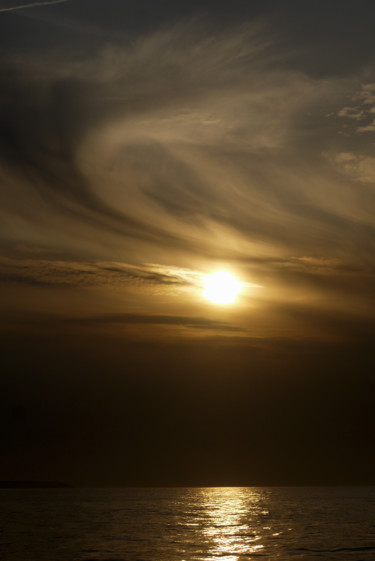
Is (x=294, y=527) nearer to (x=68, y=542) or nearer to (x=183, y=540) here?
(x=183, y=540)

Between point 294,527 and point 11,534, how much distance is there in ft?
146

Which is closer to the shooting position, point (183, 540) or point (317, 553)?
point (317, 553)

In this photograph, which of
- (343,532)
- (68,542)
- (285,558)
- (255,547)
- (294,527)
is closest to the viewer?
(285,558)

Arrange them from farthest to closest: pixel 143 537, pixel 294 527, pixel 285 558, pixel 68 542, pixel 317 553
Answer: pixel 294 527 < pixel 143 537 < pixel 68 542 < pixel 317 553 < pixel 285 558

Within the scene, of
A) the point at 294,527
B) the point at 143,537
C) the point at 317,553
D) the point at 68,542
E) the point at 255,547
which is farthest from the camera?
the point at 294,527

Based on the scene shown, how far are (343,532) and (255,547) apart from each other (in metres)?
25.4

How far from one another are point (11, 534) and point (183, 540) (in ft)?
84.7

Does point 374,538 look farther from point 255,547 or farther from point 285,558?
point 285,558

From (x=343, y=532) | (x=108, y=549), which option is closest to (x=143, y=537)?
(x=108, y=549)

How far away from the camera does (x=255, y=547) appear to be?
68.4 meters

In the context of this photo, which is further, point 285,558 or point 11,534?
point 11,534

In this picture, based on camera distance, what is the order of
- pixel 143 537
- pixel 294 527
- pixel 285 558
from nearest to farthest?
pixel 285 558 < pixel 143 537 < pixel 294 527

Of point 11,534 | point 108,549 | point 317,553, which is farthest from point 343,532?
point 11,534

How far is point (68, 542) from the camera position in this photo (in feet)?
243
